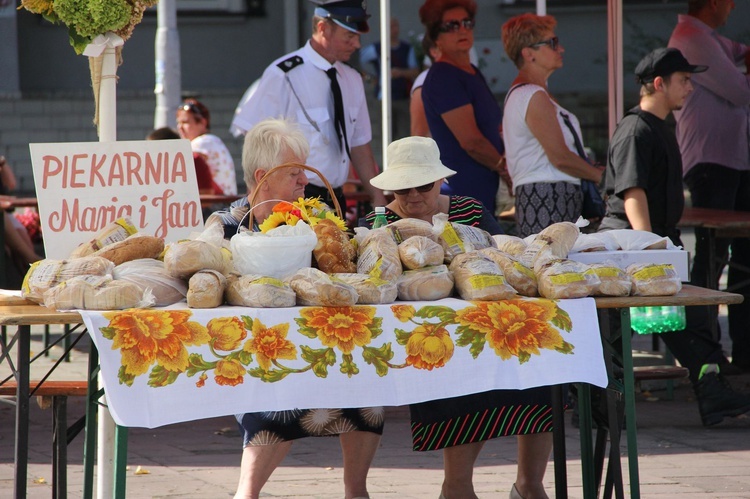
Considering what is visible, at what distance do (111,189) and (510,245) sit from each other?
1.29 metres

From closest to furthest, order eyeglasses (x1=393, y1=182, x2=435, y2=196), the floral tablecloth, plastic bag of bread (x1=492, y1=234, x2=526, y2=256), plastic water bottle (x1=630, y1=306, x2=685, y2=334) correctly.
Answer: the floral tablecloth → plastic bag of bread (x1=492, y1=234, x2=526, y2=256) → eyeglasses (x1=393, y1=182, x2=435, y2=196) → plastic water bottle (x1=630, y1=306, x2=685, y2=334)

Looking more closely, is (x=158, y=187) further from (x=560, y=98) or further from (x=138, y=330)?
(x=560, y=98)

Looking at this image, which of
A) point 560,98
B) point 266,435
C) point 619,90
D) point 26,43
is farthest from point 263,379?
point 26,43

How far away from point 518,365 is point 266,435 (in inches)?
35.6

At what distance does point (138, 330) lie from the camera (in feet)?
10.0

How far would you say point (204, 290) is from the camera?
10.2 ft

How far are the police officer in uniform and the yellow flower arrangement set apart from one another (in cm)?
201

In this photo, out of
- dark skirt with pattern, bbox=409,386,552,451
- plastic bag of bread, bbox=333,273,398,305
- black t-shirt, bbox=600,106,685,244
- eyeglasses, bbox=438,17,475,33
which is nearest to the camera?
plastic bag of bread, bbox=333,273,398,305

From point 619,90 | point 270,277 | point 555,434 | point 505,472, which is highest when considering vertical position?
point 619,90

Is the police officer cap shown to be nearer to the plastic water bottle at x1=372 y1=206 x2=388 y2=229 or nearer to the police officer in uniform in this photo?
the police officer in uniform

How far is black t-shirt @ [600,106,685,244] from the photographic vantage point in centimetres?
518

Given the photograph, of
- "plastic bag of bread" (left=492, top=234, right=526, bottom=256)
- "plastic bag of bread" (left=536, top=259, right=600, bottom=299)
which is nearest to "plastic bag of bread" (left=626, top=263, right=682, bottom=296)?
"plastic bag of bread" (left=536, top=259, right=600, bottom=299)

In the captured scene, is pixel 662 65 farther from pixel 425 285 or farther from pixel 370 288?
pixel 370 288

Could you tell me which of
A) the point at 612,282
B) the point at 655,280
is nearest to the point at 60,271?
the point at 612,282
